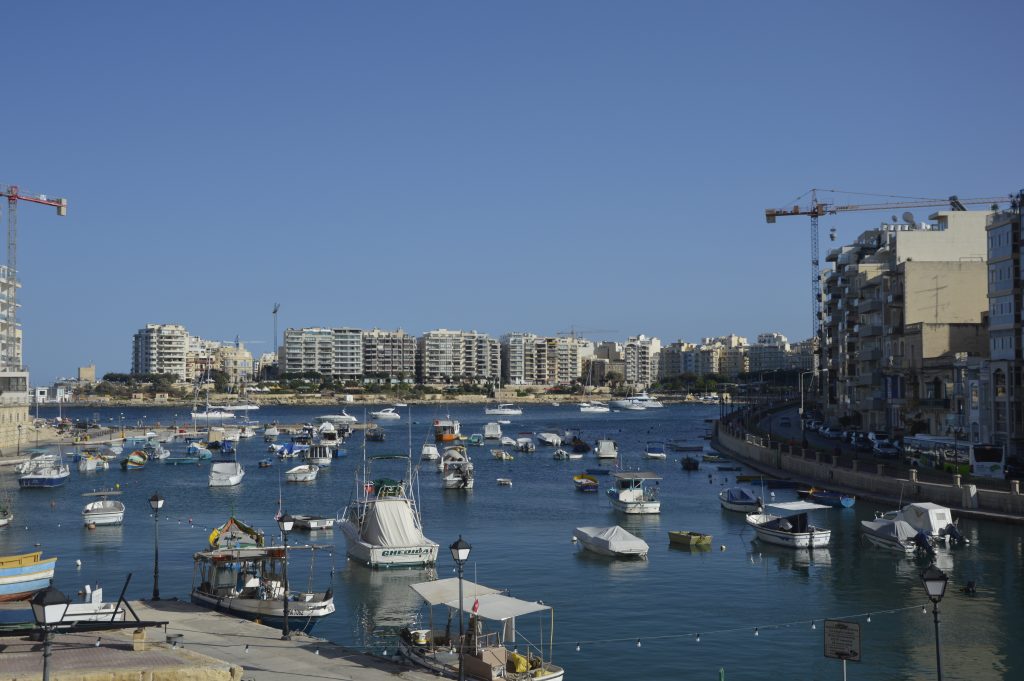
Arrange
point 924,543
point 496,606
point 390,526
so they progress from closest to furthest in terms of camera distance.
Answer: point 496,606 → point 390,526 → point 924,543

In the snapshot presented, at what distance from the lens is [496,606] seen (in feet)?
89.9

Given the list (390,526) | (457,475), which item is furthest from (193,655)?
(457,475)

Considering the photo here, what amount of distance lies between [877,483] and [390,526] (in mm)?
33318

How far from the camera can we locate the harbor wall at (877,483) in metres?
54.2

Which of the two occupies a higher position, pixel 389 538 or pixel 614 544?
pixel 389 538

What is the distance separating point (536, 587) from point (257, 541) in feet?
36.4

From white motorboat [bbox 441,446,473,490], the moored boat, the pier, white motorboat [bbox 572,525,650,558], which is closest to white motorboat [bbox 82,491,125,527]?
the moored boat

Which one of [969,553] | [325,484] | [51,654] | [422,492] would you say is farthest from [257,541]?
[325,484]

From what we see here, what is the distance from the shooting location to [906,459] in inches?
3056

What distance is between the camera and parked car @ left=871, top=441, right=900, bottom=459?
266 feet

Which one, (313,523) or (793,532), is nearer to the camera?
(793,532)

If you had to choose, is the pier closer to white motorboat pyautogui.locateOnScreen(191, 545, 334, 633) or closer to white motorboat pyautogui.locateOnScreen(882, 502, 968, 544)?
white motorboat pyautogui.locateOnScreen(191, 545, 334, 633)

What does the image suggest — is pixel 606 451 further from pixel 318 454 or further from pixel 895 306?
pixel 895 306

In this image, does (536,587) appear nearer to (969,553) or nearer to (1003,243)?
(969,553)
